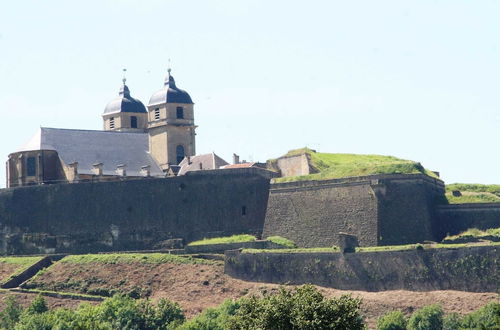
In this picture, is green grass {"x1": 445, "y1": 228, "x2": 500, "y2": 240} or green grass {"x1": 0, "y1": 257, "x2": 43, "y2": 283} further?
green grass {"x1": 0, "y1": 257, "x2": 43, "y2": 283}

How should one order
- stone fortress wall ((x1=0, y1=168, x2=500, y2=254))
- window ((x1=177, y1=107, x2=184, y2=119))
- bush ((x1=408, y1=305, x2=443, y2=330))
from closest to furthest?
bush ((x1=408, y1=305, x2=443, y2=330))
stone fortress wall ((x1=0, y1=168, x2=500, y2=254))
window ((x1=177, y1=107, x2=184, y2=119))

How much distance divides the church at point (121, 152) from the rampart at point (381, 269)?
14042 millimetres

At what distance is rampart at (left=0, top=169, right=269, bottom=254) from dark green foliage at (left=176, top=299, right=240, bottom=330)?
12161mm

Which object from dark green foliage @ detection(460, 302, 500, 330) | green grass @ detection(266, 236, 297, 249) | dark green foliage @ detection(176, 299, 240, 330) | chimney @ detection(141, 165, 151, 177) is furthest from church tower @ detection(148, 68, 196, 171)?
dark green foliage @ detection(460, 302, 500, 330)

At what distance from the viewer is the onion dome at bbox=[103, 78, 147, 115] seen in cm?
10581

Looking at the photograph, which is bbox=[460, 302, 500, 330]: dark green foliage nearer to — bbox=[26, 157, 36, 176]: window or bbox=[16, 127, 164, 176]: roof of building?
bbox=[16, 127, 164, 176]: roof of building

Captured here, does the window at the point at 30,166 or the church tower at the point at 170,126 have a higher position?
the church tower at the point at 170,126

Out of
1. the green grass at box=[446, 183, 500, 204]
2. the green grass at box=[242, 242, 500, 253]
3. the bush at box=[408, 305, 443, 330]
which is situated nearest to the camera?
the bush at box=[408, 305, 443, 330]

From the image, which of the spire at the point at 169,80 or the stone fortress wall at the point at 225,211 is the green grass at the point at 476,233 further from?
the spire at the point at 169,80

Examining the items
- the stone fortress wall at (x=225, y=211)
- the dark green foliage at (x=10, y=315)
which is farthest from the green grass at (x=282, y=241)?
the dark green foliage at (x=10, y=315)

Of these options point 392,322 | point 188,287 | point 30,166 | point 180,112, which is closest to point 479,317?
point 392,322

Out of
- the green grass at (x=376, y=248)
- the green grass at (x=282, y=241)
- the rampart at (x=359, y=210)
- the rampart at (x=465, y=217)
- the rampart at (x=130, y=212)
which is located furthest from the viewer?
the rampart at (x=130, y=212)

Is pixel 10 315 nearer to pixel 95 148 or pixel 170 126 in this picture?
pixel 95 148

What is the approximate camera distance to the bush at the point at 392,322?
239 feet
